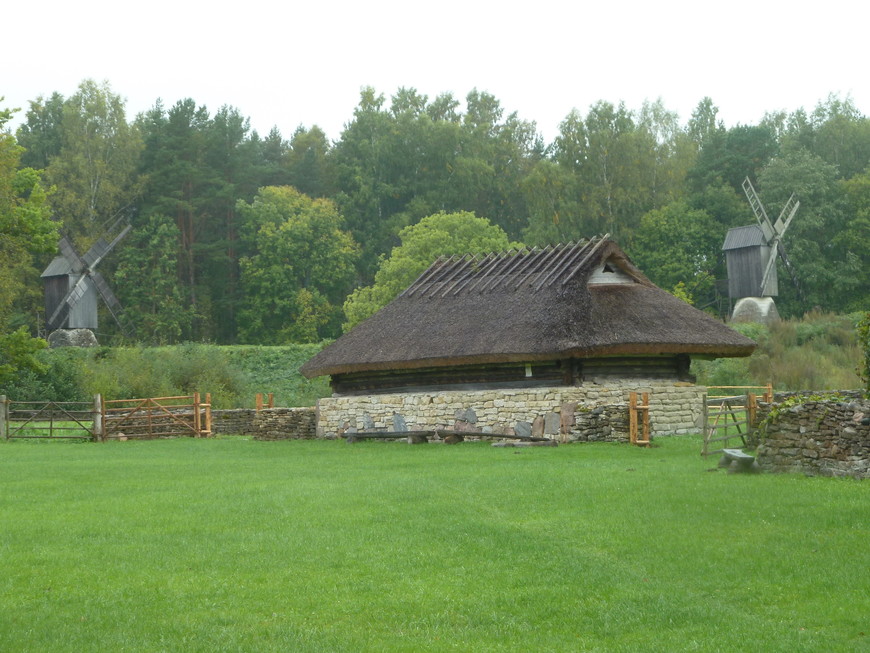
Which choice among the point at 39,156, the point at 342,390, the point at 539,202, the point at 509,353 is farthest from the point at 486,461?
the point at 39,156

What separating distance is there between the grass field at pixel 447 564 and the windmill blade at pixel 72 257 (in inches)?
1552

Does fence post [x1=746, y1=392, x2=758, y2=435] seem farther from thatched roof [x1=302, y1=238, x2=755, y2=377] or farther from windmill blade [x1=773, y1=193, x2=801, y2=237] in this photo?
windmill blade [x1=773, y1=193, x2=801, y2=237]

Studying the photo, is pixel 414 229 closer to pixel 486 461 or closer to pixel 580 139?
pixel 580 139

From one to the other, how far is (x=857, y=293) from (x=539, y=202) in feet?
56.5

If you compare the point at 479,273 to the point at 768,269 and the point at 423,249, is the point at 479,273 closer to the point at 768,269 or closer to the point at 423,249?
the point at 423,249

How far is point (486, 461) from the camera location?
19.8 m

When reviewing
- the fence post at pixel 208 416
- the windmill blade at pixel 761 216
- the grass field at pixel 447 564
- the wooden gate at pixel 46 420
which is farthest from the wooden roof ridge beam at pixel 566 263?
the windmill blade at pixel 761 216

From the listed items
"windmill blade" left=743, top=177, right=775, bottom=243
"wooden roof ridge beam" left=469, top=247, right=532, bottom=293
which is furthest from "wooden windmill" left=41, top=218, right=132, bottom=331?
"windmill blade" left=743, top=177, right=775, bottom=243

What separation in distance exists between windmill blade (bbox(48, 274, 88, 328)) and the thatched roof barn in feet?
92.9

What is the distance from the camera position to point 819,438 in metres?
14.8

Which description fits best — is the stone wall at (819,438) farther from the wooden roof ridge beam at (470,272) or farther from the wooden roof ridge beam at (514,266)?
the wooden roof ridge beam at (470,272)

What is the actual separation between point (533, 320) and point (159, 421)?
12.9m

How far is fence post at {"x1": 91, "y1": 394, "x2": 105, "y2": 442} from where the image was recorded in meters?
30.8

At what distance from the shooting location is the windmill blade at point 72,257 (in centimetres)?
5409
